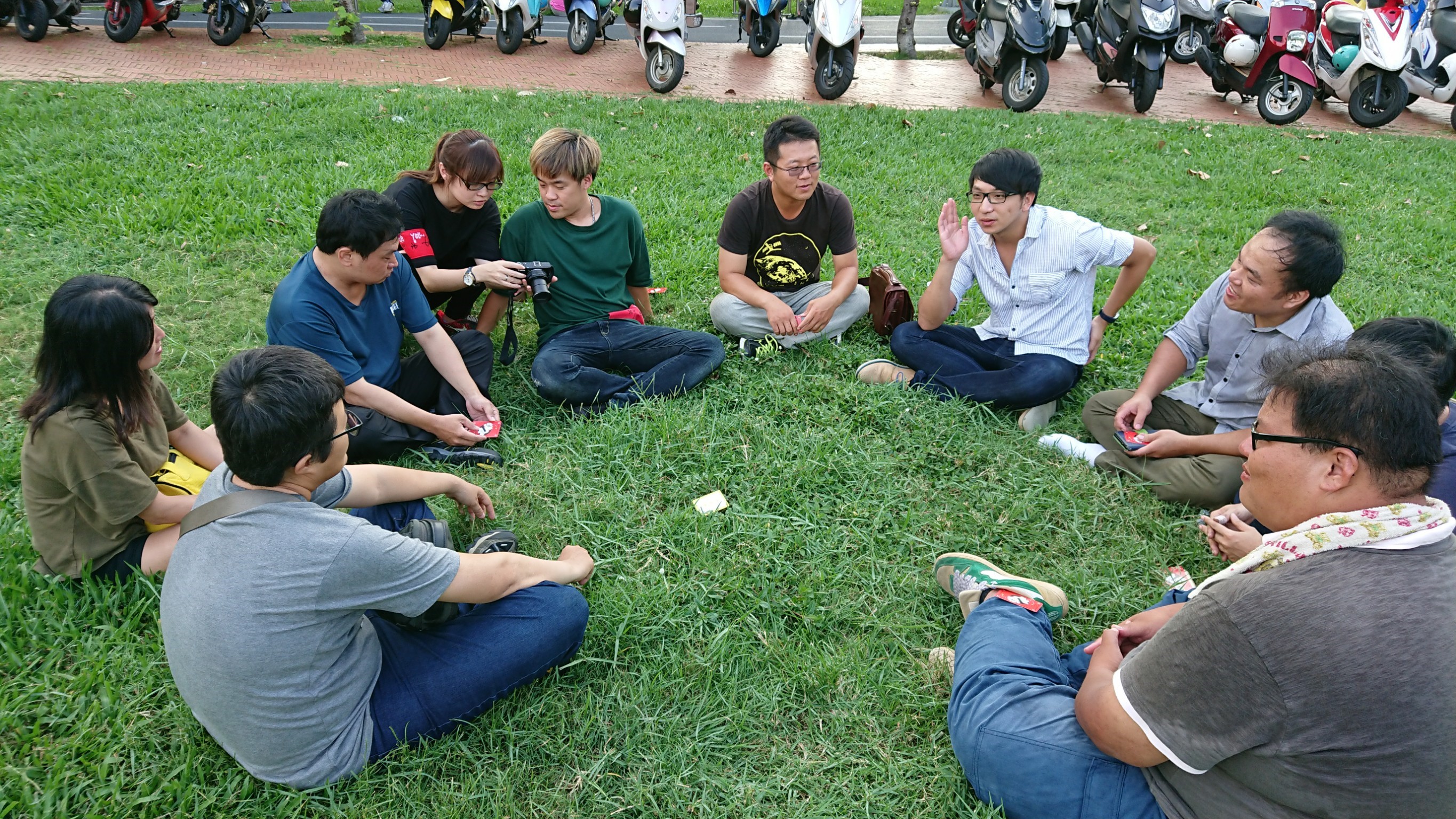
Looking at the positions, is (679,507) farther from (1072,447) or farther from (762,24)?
(762,24)

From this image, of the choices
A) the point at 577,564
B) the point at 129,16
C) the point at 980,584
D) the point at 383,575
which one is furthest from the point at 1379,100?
the point at 129,16

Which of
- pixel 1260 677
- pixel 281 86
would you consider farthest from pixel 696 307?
pixel 281 86

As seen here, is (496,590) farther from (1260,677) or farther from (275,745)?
(1260,677)

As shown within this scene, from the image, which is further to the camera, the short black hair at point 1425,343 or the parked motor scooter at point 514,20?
the parked motor scooter at point 514,20

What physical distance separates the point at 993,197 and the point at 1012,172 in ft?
0.41

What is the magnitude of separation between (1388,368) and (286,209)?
5756 mm

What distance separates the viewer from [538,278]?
151 inches

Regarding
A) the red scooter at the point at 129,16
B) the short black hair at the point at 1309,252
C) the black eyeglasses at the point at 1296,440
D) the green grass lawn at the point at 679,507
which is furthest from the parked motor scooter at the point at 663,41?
the black eyeglasses at the point at 1296,440

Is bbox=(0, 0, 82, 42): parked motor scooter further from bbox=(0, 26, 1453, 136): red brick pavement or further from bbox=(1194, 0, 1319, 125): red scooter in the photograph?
bbox=(1194, 0, 1319, 125): red scooter

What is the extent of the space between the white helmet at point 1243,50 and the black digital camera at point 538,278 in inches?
349

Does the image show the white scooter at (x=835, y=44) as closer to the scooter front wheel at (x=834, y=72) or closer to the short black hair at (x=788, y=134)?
the scooter front wheel at (x=834, y=72)

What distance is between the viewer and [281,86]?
25.5 feet

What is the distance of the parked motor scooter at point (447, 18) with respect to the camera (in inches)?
411

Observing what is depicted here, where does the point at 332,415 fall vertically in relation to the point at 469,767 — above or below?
above
